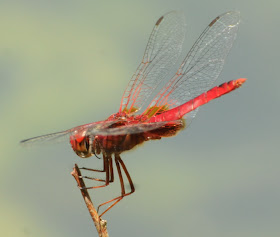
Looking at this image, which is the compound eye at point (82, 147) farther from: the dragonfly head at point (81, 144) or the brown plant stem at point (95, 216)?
the brown plant stem at point (95, 216)

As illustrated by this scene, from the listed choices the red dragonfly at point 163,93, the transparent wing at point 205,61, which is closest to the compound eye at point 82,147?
the red dragonfly at point 163,93

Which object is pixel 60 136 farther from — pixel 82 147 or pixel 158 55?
pixel 158 55

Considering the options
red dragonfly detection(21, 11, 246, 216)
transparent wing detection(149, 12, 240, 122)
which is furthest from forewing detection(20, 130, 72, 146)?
transparent wing detection(149, 12, 240, 122)

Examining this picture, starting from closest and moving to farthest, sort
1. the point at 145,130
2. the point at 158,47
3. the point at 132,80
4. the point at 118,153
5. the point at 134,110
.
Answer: the point at 145,130
the point at 118,153
the point at 134,110
the point at 132,80
the point at 158,47

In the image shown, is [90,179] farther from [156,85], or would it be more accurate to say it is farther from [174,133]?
[156,85]

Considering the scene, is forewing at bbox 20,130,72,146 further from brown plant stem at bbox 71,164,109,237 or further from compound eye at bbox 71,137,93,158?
brown plant stem at bbox 71,164,109,237

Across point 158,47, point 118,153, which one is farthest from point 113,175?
point 158,47

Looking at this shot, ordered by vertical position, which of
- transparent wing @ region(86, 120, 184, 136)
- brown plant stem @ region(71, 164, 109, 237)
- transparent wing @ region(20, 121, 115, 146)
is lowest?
brown plant stem @ region(71, 164, 109, 237)
